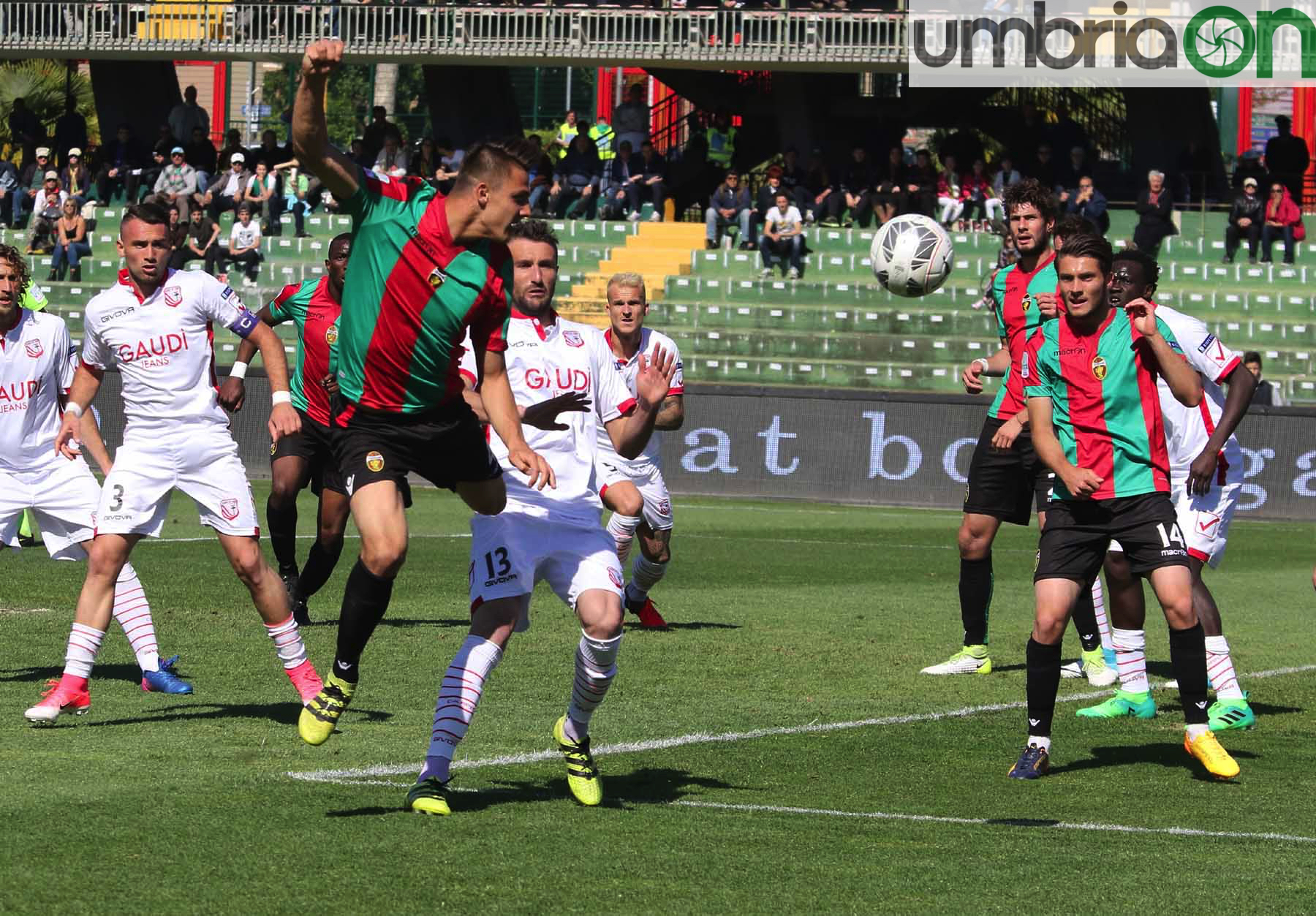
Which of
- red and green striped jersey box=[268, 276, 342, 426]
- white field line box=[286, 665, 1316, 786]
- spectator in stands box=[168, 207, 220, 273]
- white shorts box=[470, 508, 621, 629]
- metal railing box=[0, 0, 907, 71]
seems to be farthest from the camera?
metal railing box=[0, 0, 907, 71]

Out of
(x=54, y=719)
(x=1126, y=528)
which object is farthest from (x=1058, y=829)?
(x=54, y=719)

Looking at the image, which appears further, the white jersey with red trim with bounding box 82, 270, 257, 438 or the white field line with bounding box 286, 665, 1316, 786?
the white jersey with red trim with bounding box 82, 270, 257, 438

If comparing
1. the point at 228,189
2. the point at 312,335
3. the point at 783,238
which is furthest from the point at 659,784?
the point at 228,189

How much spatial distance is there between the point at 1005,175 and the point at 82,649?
23798 millimetres

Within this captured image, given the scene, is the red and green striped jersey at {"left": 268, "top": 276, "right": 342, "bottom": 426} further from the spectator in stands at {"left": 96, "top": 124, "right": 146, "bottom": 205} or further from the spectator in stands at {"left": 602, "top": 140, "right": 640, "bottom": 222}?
the spectator in stands at {"left": 96, "top": 124, "right": 146, "bottom": 205}

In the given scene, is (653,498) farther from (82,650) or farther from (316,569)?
(82,650)

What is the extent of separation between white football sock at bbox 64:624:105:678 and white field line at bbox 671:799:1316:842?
2.81m

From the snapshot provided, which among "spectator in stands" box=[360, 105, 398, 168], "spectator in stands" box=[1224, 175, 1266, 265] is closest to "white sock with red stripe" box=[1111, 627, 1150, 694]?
"spectator in stands" box=[1224, 175, 1266, 265]

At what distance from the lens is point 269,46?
3544cm

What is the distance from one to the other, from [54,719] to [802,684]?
352 centimetres

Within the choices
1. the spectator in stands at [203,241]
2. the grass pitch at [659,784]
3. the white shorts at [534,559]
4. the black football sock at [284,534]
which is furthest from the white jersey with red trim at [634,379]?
the spectator in stands at [203,241]

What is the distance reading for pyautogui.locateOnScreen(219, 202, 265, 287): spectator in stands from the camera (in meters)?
30.1

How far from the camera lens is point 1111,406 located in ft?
24.3

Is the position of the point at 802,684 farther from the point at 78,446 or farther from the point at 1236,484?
the point at 78,446
